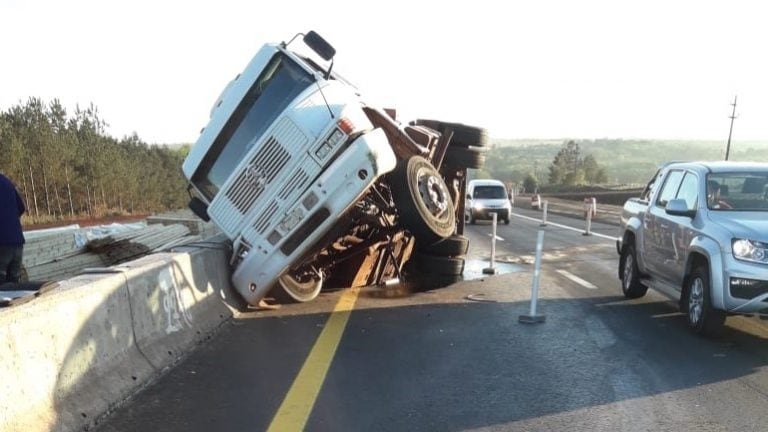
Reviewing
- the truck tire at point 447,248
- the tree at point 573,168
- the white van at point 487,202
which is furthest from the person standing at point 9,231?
the tree at point 573,168

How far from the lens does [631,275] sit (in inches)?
369

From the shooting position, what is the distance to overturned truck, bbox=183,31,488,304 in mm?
7258

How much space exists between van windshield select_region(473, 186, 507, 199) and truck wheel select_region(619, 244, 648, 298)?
17.8 metres

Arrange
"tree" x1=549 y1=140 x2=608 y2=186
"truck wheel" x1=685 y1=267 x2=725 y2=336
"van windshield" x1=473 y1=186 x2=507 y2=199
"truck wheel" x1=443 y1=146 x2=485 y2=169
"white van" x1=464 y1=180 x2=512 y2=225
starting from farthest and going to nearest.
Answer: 1. "tree" x1=549 y1=140 x2=608 y2=186
2. "van windshield" x1=473 y1=186 x2=507 y2=199
3. "white van" x1=464 y1=180 x2=512 y2=225
4. "truck wheel" x1=443 y1=146 x2=485 y2=169
5. "truck wheel" x1=685 y1=267 x2=725 y2=336

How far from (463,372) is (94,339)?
2899 mm

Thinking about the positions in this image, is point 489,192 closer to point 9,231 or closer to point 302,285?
point 302,285

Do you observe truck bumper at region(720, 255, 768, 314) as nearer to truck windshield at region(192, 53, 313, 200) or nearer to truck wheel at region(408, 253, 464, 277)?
truck wheel at region(408, 253, 464, 277)

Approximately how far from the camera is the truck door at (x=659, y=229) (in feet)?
26.9

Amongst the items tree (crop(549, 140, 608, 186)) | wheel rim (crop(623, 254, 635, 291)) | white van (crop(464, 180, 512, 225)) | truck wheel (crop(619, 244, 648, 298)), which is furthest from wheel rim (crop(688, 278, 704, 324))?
tree (crop(549, 140, 608, 186))

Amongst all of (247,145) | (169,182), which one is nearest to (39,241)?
(247,145)

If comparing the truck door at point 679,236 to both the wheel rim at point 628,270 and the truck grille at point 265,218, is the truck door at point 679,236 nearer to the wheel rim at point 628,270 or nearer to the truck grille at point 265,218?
the wheel rim at point 628,270

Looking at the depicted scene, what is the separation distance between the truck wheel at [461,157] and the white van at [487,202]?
14.5 m

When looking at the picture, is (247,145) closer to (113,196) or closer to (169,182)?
(113,196)

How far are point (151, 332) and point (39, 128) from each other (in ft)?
104
